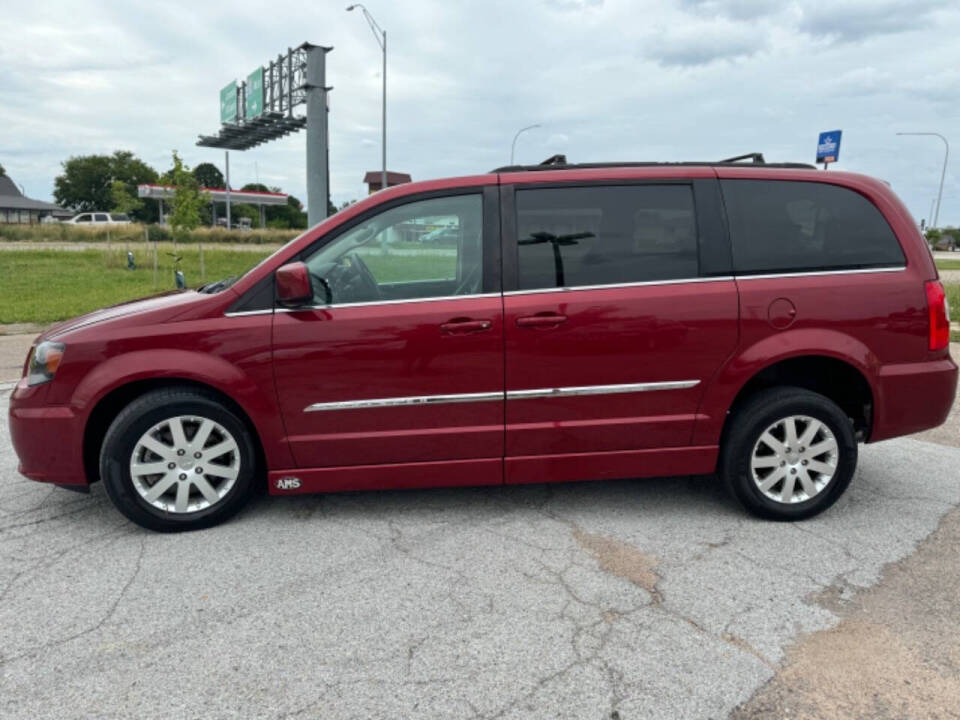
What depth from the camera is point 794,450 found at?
3.82m

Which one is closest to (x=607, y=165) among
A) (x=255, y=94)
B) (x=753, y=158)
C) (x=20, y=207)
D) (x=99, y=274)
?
(x=753, y=158)

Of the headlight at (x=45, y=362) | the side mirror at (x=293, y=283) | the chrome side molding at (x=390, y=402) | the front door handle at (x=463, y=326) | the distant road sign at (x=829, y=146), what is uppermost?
the distant road sign at (x=829, y=146)

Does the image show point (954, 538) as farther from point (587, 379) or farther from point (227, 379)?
point (227, 379)

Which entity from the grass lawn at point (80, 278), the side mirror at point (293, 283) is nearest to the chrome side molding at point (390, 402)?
the side mirror at point (293, 283)

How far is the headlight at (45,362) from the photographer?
3.61m

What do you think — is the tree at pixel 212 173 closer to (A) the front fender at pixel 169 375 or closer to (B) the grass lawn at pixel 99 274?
(B) the grass lawn at pixel 99 274

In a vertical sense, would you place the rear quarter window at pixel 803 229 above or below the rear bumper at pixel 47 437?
above

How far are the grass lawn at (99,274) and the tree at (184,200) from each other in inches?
60.6

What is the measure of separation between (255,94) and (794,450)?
2648 cm

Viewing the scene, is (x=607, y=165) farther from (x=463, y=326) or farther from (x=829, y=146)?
(x=829, y=146)

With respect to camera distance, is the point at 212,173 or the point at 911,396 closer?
the point at 911,396

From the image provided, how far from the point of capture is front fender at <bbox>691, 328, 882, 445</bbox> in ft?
12.3

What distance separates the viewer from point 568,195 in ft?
12.3

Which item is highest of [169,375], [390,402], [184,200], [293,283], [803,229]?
[184,200]
